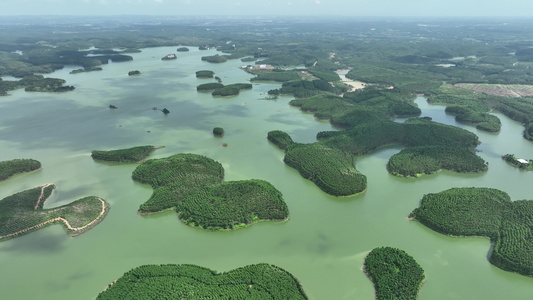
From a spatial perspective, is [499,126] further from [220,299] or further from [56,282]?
[56,282]

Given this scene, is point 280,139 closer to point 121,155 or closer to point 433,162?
point 433,162

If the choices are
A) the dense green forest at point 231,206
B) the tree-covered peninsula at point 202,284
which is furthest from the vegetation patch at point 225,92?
the tree-covered peninsula at point 202,284

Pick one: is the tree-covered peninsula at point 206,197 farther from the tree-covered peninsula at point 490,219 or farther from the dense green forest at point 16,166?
the tree-covered peninsula at point 490,219

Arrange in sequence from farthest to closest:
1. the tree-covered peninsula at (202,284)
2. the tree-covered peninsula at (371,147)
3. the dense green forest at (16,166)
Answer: the dense green forest at (16,166)
the tree-covered peninsula at (371,147)
the tree-covered peninsula at (202,284)

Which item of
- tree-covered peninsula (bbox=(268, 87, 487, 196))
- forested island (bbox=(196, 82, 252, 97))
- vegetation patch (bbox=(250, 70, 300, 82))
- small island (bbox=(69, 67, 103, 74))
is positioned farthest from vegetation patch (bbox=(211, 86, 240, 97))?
small island (bbox=(69, 67, 103, 74))

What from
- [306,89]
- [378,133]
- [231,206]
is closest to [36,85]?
[306,89]

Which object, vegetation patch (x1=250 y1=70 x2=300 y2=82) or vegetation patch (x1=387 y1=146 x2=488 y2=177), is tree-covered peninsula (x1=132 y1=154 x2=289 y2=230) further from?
vegetation patch (x1=250 y1=70 x2=300 y2=82)

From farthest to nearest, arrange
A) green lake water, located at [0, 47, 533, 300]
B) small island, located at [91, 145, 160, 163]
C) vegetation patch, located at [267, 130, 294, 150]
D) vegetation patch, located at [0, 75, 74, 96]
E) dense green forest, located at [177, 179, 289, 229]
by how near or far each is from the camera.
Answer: vegetation patch, located at [0, 75, 74, 96] → vegetation patch, located at [267, 130, 294, 150] → small island, located at [91, 145, 160, 163] → dense green forest, located at [177, 179, 289, 229] → green lake water, located at [0, 47, 533, 300]
